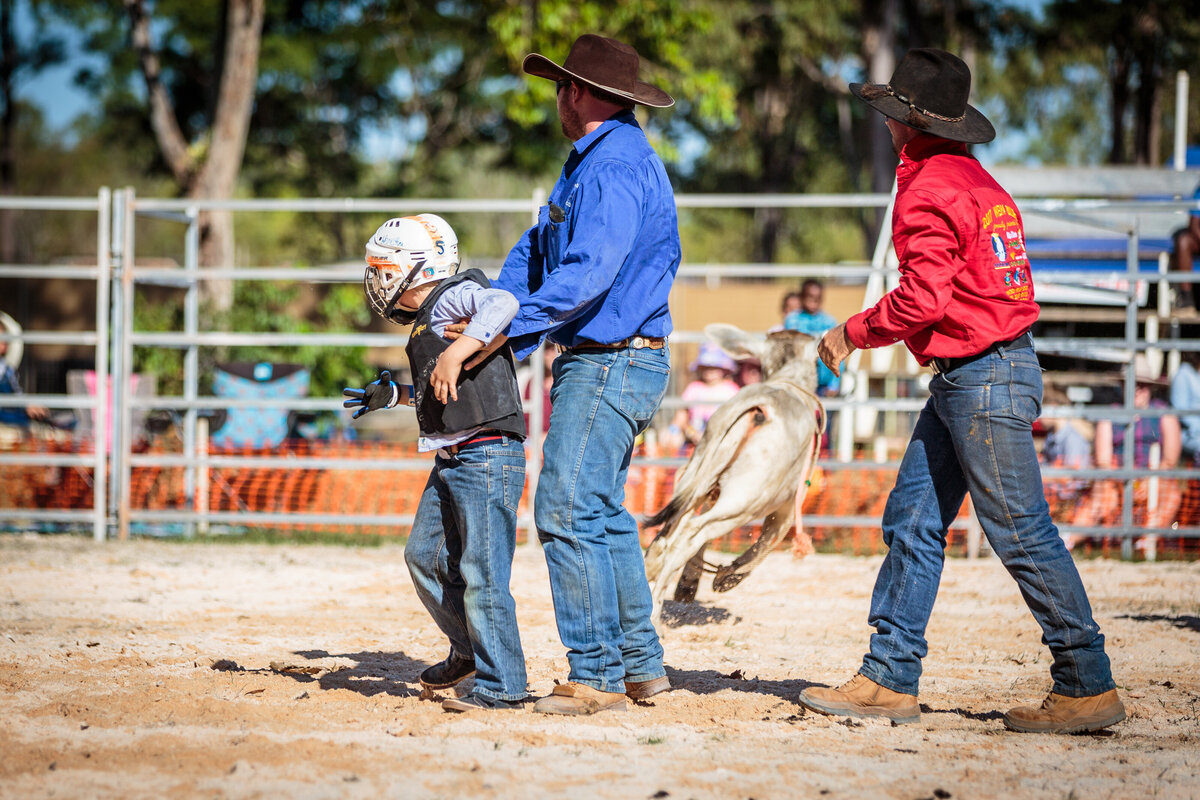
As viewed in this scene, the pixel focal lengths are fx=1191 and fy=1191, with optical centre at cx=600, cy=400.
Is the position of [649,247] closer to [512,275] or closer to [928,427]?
[512,275]

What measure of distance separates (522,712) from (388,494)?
5937mm

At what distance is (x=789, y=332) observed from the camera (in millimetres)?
5891

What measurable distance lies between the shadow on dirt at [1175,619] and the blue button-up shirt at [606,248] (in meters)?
3.54

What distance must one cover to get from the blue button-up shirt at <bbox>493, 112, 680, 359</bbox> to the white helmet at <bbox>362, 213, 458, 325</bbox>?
1.03 ft

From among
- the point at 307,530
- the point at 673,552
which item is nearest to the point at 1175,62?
the point at 307,530

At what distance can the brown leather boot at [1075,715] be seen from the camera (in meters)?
3.79

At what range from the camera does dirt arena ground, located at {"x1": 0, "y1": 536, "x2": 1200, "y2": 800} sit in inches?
126

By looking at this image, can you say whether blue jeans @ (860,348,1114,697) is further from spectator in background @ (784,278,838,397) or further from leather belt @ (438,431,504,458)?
spectator in background @ (784,278,838,397)

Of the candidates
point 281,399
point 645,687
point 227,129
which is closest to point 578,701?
point 645,687

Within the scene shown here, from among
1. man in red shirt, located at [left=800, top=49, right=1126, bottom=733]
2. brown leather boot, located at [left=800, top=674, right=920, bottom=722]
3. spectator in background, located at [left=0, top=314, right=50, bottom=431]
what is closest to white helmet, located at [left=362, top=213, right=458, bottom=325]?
man in red shirt, located at [left=800, top=49, right=1126, bottom=733]

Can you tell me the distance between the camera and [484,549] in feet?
12.5

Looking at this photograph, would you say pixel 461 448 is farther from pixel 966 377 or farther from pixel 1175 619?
pixel 1175 619

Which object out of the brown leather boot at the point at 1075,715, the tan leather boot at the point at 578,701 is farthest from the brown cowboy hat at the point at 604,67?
the brown leather boot at the point at 1075,715

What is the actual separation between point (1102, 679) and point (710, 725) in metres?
1.26
